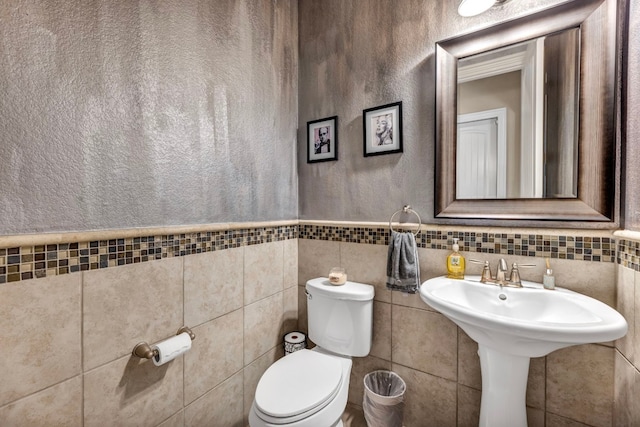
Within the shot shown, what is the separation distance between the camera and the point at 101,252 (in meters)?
0.95

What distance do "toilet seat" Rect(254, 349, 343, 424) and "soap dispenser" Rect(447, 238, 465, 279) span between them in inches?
26.7

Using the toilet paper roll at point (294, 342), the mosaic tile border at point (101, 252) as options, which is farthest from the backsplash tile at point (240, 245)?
Answer: the toilet paper roll at point (294, 342)

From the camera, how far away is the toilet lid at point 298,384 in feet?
3.40

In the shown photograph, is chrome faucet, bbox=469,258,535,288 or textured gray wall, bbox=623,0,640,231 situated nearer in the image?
textured gray wall, bbox=623,0,640,231

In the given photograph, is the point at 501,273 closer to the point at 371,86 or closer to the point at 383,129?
the point at 383,129

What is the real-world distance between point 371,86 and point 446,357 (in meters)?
1.45

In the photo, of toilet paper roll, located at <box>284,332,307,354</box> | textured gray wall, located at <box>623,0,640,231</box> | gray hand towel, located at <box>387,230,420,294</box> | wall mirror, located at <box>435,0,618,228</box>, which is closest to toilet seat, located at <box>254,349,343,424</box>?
toilet paper roll, located at <box>284,332,307,354</box>

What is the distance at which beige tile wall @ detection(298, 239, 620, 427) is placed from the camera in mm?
1070

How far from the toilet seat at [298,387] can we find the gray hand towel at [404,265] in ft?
1.56

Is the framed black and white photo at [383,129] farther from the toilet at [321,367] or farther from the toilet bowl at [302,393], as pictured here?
the toilet bowl at [302,393]

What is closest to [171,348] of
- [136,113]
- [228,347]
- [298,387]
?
[228,347]

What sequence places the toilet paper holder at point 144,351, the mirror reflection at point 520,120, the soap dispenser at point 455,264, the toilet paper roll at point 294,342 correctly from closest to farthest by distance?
the toilet paper holder at point 144,351, the mirror reflection at point 520,120, the soap dispenser at point 455,264, the toilet paper roll at point 294,342

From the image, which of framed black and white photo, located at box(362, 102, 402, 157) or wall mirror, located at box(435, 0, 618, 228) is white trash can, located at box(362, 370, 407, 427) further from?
framed black and white photo, located at box(362, 102, 402, 157)

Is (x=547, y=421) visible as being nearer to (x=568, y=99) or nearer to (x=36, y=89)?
(x=568, y=99)
